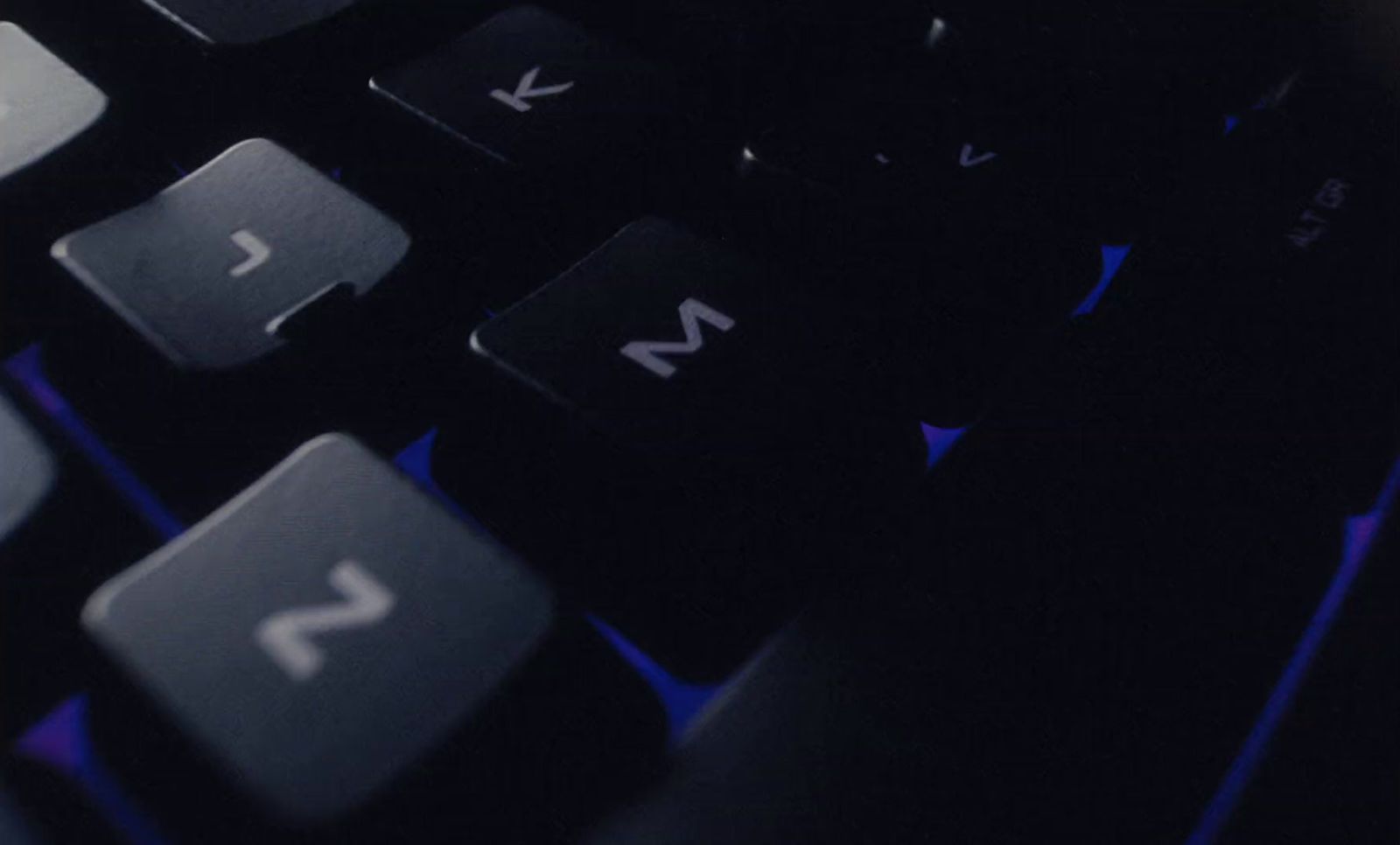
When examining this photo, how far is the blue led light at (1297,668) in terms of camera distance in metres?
0.34

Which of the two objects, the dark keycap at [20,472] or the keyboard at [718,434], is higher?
the keyboard at [718,434]

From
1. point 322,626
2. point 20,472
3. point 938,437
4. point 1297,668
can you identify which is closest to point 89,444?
point 20,472

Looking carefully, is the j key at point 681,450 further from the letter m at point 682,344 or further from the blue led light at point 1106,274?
the blue led light at point 1106,274

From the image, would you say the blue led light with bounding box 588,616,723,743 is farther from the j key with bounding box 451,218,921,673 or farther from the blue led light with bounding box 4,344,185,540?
the blue led light with bounding box 4,344,185,540

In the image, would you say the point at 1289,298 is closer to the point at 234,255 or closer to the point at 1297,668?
the point at 1297,668

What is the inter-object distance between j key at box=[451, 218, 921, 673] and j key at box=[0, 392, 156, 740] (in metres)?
0.12

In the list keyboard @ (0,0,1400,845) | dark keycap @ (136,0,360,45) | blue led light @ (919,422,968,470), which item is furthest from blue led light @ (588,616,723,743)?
dark keycap @ (136,0,360,45)

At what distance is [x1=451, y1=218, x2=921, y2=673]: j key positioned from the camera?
1.23 ft

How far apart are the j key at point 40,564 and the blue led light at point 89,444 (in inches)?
1.3

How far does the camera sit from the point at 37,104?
1.64 ft

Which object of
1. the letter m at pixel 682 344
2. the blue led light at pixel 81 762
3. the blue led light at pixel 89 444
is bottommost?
the blue led light at pixel 81 762

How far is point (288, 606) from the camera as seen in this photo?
1.15ft

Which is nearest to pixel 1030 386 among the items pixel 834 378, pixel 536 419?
pixel 834 378

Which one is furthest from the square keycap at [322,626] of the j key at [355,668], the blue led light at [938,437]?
the blue led light at [938,437]
